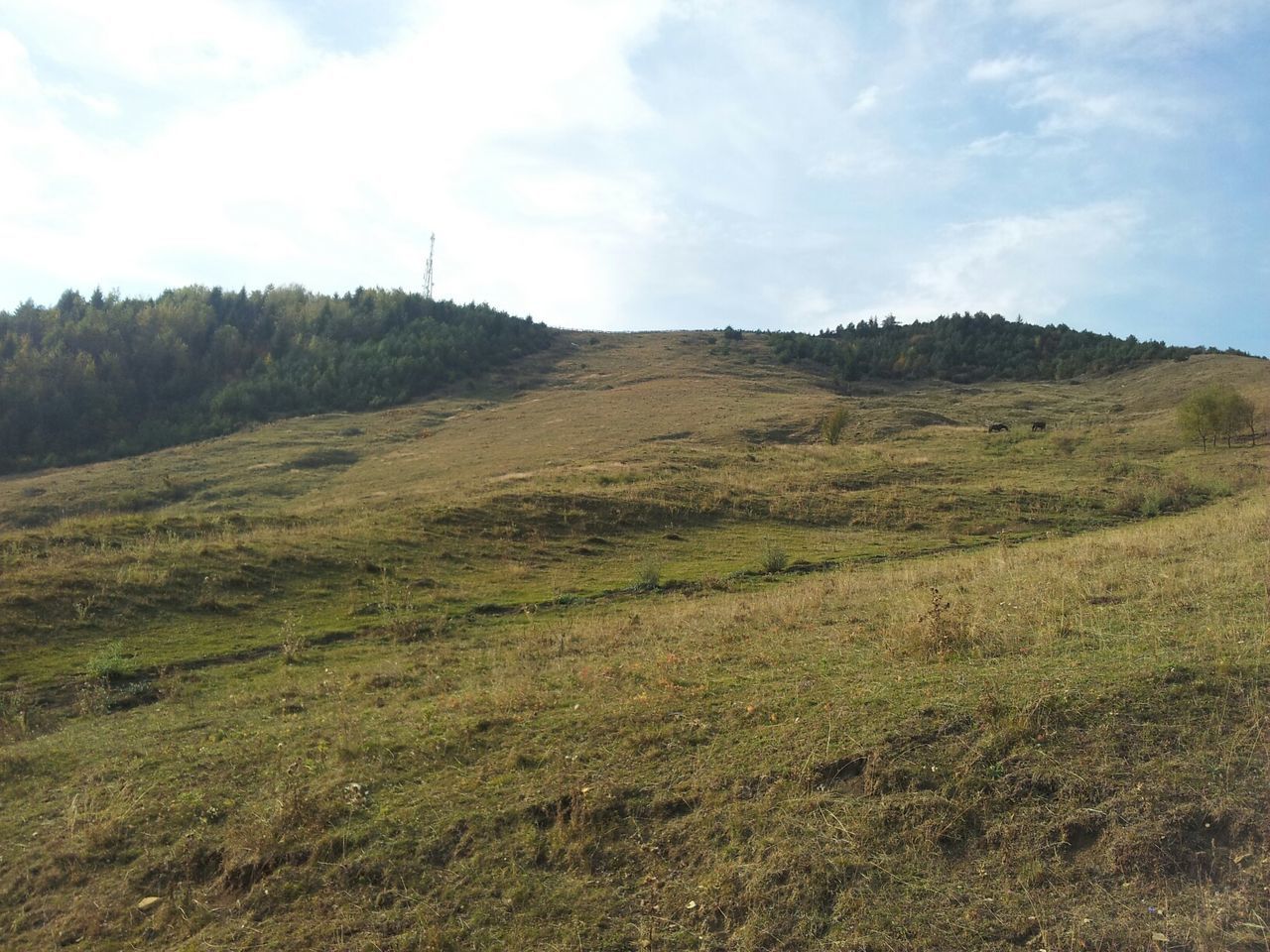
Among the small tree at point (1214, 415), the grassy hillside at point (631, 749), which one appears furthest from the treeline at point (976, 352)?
the grassy hillside at point (631, 749)

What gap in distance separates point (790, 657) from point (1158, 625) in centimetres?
386

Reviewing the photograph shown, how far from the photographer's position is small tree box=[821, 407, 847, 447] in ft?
189

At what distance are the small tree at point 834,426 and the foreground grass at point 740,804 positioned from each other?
1849 inches

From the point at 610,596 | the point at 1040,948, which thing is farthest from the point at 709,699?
the point at 610,596

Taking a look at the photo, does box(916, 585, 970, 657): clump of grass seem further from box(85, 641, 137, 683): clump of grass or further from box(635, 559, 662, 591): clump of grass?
box(85, 641, 137, 683): clump of grass

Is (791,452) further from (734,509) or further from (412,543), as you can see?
(412,543)

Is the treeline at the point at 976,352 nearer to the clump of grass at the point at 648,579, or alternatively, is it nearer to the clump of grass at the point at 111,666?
the clump of grass at the point at 648,579

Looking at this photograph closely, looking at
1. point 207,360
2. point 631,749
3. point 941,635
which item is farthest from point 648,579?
point 207,360

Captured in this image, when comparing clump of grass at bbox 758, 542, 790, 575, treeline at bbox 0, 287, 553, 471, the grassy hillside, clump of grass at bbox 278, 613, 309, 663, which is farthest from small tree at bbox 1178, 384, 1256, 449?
treeline at bbox 0, 287, 553, 471

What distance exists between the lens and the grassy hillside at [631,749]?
5312 mm

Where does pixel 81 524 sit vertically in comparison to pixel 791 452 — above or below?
below

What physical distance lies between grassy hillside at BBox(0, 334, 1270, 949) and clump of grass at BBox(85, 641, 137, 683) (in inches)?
3.6

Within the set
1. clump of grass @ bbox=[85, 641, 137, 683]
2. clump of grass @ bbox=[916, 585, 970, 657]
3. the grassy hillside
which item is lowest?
clump of grass @ bbox=[85, 641, 137, 683]

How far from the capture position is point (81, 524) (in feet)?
82.8
